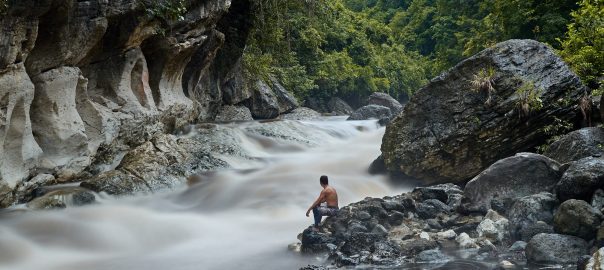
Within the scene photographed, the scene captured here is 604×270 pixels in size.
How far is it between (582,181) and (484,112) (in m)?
4.42

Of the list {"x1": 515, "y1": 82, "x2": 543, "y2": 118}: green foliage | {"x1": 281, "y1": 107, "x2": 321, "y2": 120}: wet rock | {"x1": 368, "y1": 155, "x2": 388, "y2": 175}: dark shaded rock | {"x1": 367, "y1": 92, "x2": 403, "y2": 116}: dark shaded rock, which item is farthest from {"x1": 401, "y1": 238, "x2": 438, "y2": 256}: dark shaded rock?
{"x1": 367, "y1": 92, "x2": 403, "y2": 116}: dark shaded rock

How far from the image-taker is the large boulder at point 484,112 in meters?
12.3

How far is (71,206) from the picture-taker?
1102cm

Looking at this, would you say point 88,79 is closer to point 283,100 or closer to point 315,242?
point 315,242

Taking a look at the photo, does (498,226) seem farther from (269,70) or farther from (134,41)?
(269,70)

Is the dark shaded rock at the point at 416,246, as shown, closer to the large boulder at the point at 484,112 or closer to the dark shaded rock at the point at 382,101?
the large boulder at the point at 484,112

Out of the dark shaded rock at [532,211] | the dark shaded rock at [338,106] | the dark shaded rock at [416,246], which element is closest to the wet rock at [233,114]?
the dark shaded rock at [338,106]

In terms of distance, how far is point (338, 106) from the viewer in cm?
3644

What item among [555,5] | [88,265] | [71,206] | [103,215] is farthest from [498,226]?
[555,5]

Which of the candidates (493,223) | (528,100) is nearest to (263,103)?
(528,100)

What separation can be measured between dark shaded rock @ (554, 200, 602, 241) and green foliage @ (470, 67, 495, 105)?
5080mm

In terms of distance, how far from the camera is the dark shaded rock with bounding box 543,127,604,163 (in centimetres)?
1030

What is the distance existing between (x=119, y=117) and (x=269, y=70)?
15.2 m

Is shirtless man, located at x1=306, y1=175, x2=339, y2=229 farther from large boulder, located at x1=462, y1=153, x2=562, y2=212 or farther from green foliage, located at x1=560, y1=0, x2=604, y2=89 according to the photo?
green foliage, located at x1=560, y1=0, x2=604, y2=89
